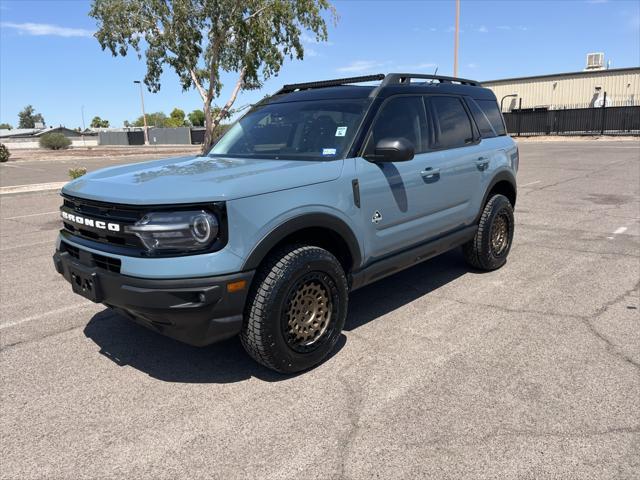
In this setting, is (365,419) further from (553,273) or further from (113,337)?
(553,273)

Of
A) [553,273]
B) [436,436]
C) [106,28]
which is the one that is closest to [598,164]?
[553,273]

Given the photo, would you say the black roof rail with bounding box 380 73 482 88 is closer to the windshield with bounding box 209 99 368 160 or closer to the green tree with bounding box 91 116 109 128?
the windshield with bounding box 209 99 368 160

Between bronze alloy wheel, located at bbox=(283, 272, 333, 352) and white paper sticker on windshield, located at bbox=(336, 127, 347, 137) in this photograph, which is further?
white paper sticker on windshield, located at bbox=(336, 127, 347, 137)

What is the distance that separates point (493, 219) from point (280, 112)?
A: 2533 mm

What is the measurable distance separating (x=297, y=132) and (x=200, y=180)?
125 cm

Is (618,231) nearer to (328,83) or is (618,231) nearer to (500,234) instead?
(500,234)

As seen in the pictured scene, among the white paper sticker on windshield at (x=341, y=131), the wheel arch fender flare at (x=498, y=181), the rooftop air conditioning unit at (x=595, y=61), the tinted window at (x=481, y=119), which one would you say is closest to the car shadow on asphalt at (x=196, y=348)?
the wheel arch fender flare at (x=498, y=181)

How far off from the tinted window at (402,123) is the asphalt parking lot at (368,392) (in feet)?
4.92

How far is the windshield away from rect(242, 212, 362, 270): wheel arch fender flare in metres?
0.54

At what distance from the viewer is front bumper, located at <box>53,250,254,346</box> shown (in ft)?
9.26

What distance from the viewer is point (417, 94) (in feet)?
14.5

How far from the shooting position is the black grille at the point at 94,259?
302cm

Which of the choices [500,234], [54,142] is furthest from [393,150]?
[54,142]

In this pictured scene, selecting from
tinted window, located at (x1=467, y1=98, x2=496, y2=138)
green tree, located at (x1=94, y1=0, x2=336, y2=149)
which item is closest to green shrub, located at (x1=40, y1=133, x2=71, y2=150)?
green tree, located at (x1=94, y1=0, x2=336, y2=149)
